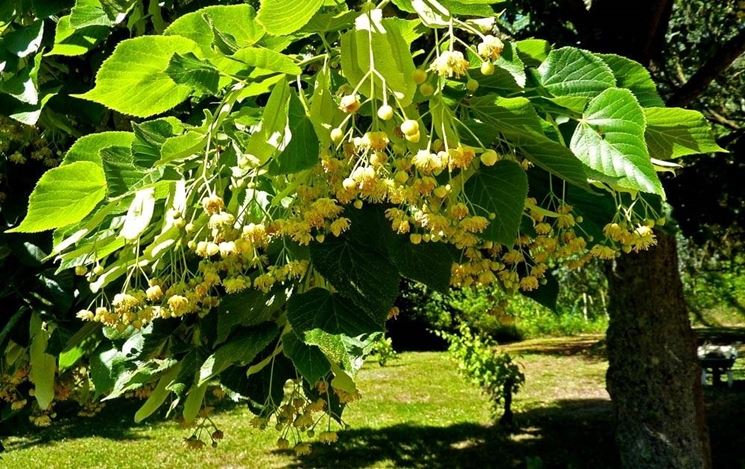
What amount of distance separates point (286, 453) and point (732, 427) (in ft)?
16.8

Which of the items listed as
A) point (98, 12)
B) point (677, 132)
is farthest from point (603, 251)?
point (98, 12)

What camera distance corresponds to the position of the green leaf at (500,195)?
2.95 feet

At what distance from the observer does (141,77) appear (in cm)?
86

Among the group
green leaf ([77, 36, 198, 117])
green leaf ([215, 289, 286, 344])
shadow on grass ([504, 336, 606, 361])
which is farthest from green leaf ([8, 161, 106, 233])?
shadow on grass ([504, 336, 606, 361])

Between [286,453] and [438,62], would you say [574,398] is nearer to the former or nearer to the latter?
[286,453]

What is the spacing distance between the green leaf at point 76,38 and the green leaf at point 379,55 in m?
0.82

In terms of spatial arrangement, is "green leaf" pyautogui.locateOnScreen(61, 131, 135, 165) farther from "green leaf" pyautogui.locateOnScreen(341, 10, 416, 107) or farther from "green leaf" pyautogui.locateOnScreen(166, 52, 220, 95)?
"green leaf" pyautogui.locateOnScreen(341, 10, 416, 107)

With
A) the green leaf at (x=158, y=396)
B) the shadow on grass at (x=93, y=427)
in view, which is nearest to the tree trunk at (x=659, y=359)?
the green leaf at (x=158, y=396)

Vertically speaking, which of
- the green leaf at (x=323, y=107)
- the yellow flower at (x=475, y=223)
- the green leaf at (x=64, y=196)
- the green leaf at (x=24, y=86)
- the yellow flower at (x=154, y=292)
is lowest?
the yellow flower at (x=154, y=292)

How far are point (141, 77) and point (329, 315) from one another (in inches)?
15.4

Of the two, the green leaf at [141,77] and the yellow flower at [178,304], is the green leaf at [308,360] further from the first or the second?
the green leaf at [141,77]

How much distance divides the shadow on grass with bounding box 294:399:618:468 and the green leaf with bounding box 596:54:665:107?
6.22 metres

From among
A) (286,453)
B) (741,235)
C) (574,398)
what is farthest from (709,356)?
(286,453)

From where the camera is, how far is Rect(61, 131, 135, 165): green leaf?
105 cm
